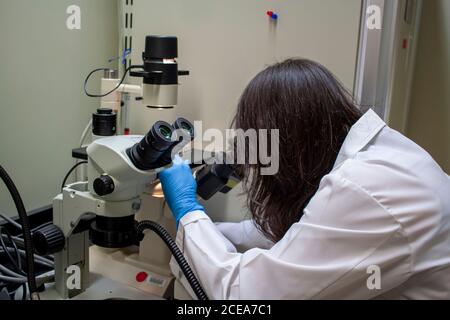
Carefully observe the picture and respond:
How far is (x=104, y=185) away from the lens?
942 mm

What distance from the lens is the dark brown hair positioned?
93 centimetres

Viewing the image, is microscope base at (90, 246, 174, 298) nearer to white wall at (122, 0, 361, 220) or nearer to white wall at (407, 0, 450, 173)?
white wall at (122, 0, 361, 220)

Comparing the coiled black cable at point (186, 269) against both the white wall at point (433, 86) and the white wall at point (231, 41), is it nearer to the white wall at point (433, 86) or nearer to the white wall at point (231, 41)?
the white wall at point (231, 41)

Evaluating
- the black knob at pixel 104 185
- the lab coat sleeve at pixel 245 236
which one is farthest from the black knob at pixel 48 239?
the lab coat sleeve at pixel 245 236

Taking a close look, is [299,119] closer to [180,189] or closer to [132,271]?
[180,189]

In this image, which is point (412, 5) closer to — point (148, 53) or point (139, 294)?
point (148, 53)

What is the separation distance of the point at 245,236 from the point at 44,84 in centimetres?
99

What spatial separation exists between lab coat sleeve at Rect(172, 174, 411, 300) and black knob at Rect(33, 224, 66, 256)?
48 cm

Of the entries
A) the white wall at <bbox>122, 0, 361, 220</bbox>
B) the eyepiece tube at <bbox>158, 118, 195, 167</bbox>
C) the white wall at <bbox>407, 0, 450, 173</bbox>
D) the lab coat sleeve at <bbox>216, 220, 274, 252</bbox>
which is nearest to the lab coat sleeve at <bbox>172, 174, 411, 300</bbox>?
the eyepiece tube at <bbox>158, 118, 195, 167</bbox>

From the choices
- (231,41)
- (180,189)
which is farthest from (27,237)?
(231,41)

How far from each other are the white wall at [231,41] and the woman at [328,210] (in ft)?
0.88

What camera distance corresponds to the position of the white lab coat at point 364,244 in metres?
0.77

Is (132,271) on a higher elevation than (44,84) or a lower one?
lower

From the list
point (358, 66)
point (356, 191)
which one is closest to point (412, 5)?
point (358, 66)
